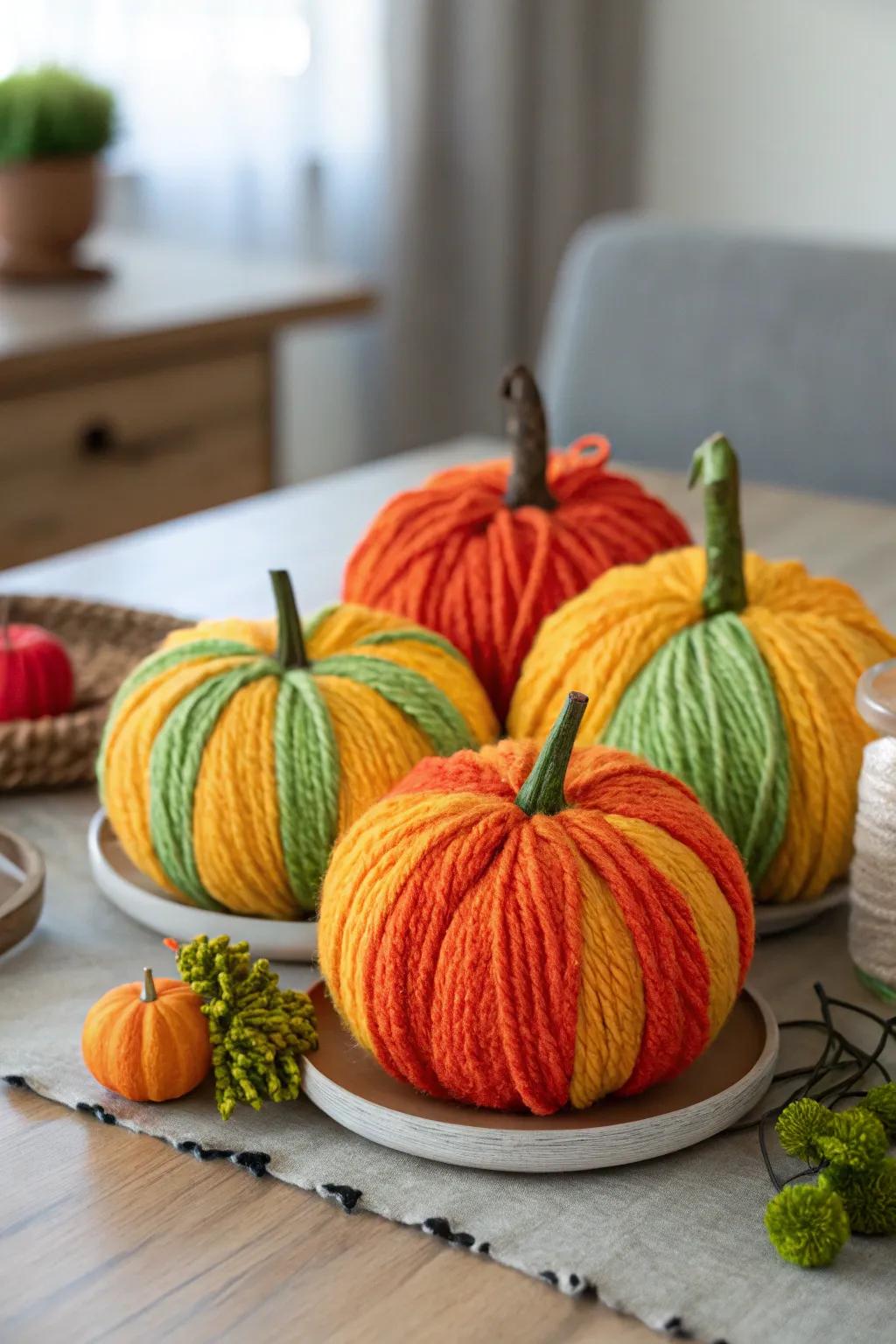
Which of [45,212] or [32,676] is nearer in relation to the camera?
[32,676]

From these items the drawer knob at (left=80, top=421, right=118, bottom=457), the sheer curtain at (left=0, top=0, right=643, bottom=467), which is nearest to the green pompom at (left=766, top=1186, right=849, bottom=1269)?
the drawer knob at (left=80, top=421, right=118, bottom=457)

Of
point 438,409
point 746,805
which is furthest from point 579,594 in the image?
point 438,409

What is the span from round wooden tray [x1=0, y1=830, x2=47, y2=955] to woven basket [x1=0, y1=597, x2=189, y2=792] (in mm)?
83

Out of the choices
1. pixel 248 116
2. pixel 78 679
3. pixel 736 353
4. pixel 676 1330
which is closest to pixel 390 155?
pixel 248 116

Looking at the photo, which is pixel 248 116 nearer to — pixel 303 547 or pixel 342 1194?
pixel 303 547

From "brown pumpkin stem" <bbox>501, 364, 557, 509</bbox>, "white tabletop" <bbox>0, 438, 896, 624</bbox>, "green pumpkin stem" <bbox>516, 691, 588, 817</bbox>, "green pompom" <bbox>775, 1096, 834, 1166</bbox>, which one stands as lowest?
"white tabletop" <bbox>0, 438, 896, 624</bbox>

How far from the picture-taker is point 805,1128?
449 millimetres

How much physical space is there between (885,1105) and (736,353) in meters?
1.11

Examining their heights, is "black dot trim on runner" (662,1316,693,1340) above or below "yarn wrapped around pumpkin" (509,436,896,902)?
below

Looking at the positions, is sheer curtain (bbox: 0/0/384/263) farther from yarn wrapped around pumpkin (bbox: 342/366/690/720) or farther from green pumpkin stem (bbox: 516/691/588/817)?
green pumpkin stem (bbox: 516/691/588/817)

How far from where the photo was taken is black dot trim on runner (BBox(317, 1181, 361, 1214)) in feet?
1.47

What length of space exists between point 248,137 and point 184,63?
0.50 ft

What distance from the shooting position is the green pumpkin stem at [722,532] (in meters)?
0.59

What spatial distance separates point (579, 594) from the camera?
2.14ft
